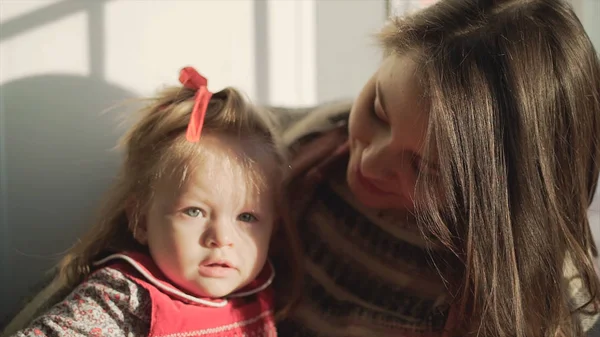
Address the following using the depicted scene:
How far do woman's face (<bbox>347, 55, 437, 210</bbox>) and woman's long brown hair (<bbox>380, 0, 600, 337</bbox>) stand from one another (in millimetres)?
21

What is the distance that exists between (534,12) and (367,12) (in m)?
0.75

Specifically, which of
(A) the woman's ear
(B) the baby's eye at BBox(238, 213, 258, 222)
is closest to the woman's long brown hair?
(B) the baby's eye at BBox(238, 213, 258, 222)

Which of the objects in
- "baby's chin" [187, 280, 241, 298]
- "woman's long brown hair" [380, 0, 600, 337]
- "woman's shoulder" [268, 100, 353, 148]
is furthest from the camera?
"woman's shoulder" [268, 100, 353, 148]

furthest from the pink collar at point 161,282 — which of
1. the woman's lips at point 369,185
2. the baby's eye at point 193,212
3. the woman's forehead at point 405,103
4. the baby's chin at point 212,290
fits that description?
the woman's forehead at point 405,103

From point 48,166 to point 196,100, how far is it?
42 centimetres

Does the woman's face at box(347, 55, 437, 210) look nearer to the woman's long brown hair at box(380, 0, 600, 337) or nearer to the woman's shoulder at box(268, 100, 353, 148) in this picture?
the woman's long brown hair at box(380, 0, 600, 337)

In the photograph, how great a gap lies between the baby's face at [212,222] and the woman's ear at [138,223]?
0.02 m

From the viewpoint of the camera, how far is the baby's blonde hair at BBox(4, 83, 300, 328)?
91cm

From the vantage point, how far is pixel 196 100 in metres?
0.92

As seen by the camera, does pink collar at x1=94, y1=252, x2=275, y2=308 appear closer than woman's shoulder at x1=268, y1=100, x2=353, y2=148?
Yes

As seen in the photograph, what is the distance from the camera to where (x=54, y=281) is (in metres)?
1.03

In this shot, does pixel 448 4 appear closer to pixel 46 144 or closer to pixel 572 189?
pixel 572 189

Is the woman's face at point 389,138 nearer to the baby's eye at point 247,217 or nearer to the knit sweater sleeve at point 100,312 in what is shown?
the baby's eye at point 247,217

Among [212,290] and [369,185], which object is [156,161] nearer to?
[212,290]
